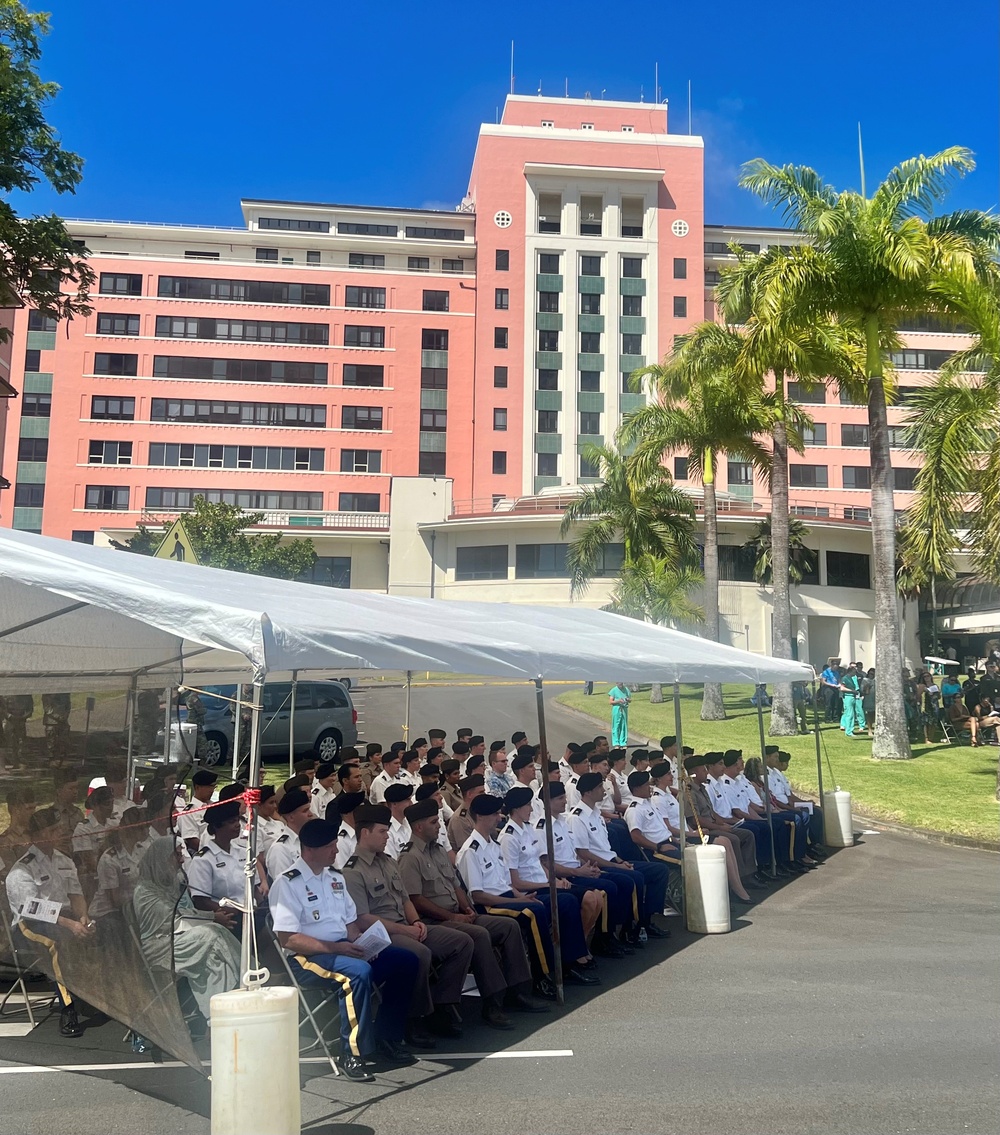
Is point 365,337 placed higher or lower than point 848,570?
higher

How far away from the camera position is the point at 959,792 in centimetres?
1814

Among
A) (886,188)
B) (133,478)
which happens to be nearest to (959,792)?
(886,188)

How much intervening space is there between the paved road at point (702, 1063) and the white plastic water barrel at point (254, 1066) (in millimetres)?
674

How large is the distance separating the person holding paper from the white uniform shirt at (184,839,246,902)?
3.18 feet

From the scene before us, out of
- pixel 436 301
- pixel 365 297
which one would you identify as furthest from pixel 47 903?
pixel 436 301

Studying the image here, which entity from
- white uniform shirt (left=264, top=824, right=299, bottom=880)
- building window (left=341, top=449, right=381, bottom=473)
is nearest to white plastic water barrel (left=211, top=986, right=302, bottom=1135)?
white uniform shirt (left=264, top=824, right=299, bottom=880)

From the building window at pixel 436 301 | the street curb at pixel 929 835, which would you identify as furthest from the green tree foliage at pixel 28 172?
the building window at pixel 436 301

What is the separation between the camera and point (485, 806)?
8.23m

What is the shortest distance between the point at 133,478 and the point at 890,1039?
58.9 m

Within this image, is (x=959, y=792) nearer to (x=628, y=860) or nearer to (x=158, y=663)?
(x=628, y=860)

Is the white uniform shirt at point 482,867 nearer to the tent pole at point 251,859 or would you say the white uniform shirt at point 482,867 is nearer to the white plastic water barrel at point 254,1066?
the tent pole at point 251,859

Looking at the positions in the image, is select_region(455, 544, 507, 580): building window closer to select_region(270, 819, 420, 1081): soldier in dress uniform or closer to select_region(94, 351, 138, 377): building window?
select_region(94, 351, 138, 377): building window

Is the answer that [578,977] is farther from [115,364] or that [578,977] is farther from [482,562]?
[115,364]

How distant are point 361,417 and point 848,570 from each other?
97.9 ft
